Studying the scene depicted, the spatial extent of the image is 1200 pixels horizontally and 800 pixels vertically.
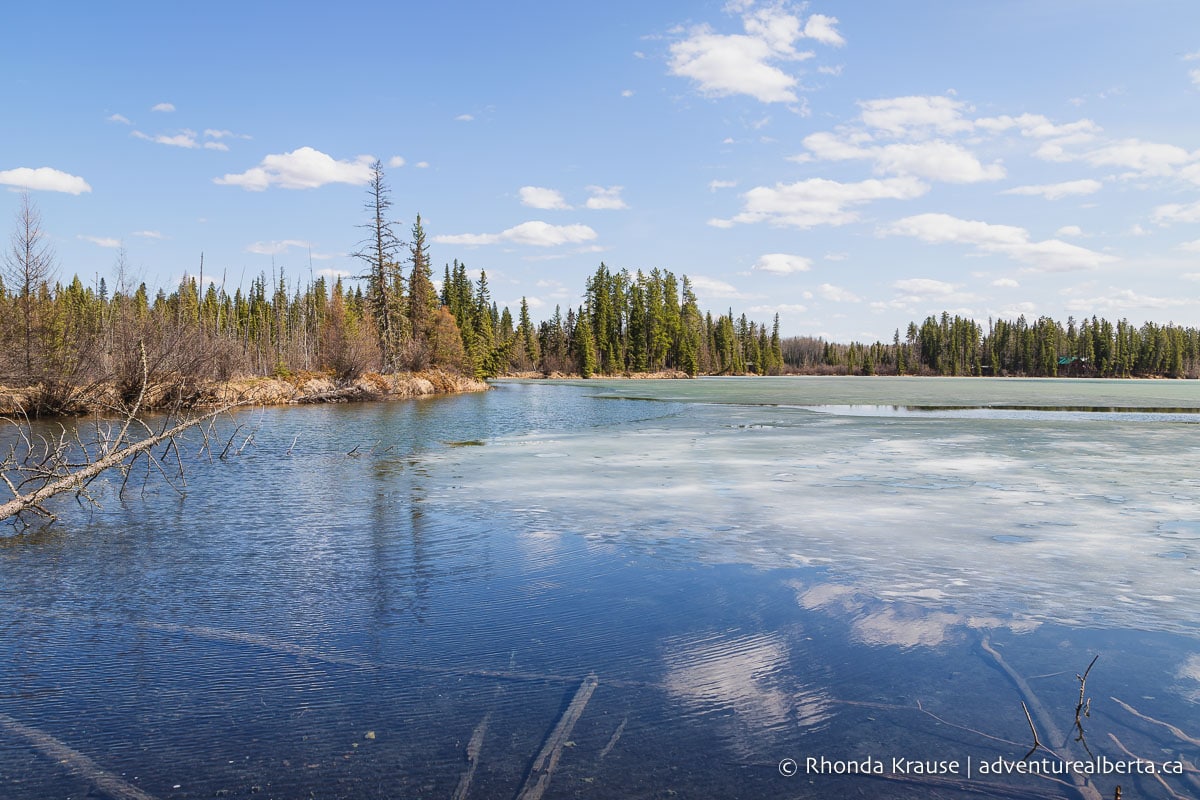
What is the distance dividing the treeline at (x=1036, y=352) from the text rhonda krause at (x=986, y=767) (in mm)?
167708

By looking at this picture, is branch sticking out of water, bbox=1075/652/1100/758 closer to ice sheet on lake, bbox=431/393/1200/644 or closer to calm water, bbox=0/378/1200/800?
calm water, bbox=0/378/1200/800

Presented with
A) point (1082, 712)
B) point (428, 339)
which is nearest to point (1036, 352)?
point (428, 339)

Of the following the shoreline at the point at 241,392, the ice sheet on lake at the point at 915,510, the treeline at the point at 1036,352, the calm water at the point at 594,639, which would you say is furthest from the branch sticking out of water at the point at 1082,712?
the treeline at the point at 1036,352

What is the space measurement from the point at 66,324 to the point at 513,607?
1323 inches

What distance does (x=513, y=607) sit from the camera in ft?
19.9

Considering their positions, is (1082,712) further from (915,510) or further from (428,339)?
(428,339)

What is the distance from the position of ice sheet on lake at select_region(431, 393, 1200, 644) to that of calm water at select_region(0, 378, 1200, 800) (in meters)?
0.06

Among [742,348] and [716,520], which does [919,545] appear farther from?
[742,348]

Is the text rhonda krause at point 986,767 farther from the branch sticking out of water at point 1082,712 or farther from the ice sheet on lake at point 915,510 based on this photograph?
the ice sheet on lake at point 915,510

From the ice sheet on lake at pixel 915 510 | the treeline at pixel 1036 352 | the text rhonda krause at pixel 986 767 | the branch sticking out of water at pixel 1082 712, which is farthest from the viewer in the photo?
the treeline at pixel 1036 352

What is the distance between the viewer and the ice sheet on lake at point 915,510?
6410mm

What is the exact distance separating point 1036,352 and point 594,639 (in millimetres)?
175992

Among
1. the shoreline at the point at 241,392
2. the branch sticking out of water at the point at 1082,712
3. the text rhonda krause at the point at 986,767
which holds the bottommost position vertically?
the text rhonda krause at the point at 986,767

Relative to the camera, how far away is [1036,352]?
154250 mm
